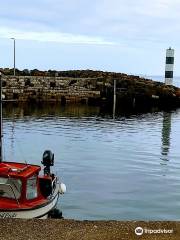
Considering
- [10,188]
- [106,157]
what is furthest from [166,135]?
[10,188]

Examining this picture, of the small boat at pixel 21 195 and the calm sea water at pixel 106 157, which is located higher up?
the small boat at pixel 21 195

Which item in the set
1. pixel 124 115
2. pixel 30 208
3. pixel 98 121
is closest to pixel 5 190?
pixel 30 208

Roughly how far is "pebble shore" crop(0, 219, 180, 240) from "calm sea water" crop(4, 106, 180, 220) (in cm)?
699

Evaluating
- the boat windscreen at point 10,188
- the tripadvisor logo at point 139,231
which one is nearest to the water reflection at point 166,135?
the boat windscreen at point 10,188

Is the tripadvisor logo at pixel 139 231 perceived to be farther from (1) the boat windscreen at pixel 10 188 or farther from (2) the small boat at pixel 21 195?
Result: (1) the boat windscreen at pixel 10 188

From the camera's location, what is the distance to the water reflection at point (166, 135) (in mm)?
39406

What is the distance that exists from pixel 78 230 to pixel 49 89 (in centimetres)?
7552

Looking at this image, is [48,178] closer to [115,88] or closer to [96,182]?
[96,182]

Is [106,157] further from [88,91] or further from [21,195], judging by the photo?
[88,91]

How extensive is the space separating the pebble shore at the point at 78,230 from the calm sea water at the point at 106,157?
6.99 m

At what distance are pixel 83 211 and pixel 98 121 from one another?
39132mm

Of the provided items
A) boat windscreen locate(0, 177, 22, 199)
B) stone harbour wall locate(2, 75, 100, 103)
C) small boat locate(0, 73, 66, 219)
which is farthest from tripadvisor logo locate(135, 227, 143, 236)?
stone harbour wall locate(2, 75, 100, 103)

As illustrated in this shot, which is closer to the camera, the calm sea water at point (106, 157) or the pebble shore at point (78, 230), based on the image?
the pebble shore at point (78, 230)

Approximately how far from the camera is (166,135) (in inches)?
2039
